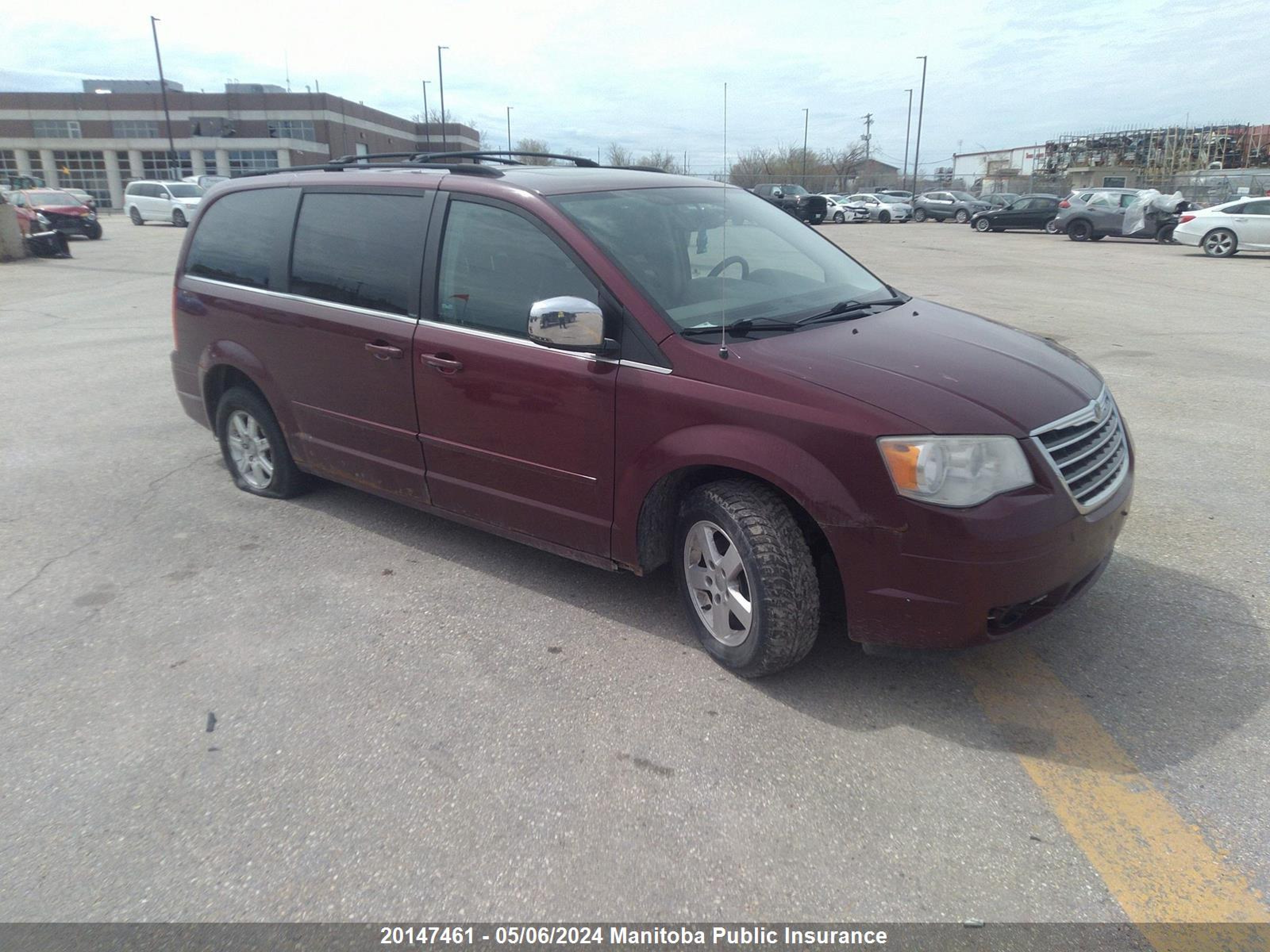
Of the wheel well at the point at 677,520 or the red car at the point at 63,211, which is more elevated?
the red car at the point at 63,211

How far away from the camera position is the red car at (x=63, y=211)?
87.1 feet

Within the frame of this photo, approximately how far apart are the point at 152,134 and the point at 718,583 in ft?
278

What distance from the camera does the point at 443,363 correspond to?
13.0 feet

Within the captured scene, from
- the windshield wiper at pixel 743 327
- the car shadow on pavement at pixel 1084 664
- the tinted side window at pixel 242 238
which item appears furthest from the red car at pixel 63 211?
the windshield wiper at pixel 743 327

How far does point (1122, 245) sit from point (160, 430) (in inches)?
1100

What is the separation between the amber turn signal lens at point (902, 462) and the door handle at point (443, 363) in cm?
190

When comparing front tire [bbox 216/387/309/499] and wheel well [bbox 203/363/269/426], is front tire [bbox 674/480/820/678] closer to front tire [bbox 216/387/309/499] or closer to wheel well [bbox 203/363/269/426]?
front tire [bbox 216/387/309/499]

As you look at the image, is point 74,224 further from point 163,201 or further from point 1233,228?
point 1233,228

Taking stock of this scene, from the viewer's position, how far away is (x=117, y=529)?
5.02 metres

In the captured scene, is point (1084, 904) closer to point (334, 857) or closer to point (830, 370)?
point (830, 370)

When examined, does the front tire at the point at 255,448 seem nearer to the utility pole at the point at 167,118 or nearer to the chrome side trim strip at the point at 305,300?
the chrome side trim strip at the point at 305,300

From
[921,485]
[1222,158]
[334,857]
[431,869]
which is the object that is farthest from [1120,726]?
[1222,158]

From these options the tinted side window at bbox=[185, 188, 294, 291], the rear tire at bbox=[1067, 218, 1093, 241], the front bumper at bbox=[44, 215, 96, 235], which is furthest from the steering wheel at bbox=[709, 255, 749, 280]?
the front bumper at bbox=[44, 215, 96, 235]

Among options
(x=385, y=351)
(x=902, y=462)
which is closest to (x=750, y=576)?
(x=902, y=462)
